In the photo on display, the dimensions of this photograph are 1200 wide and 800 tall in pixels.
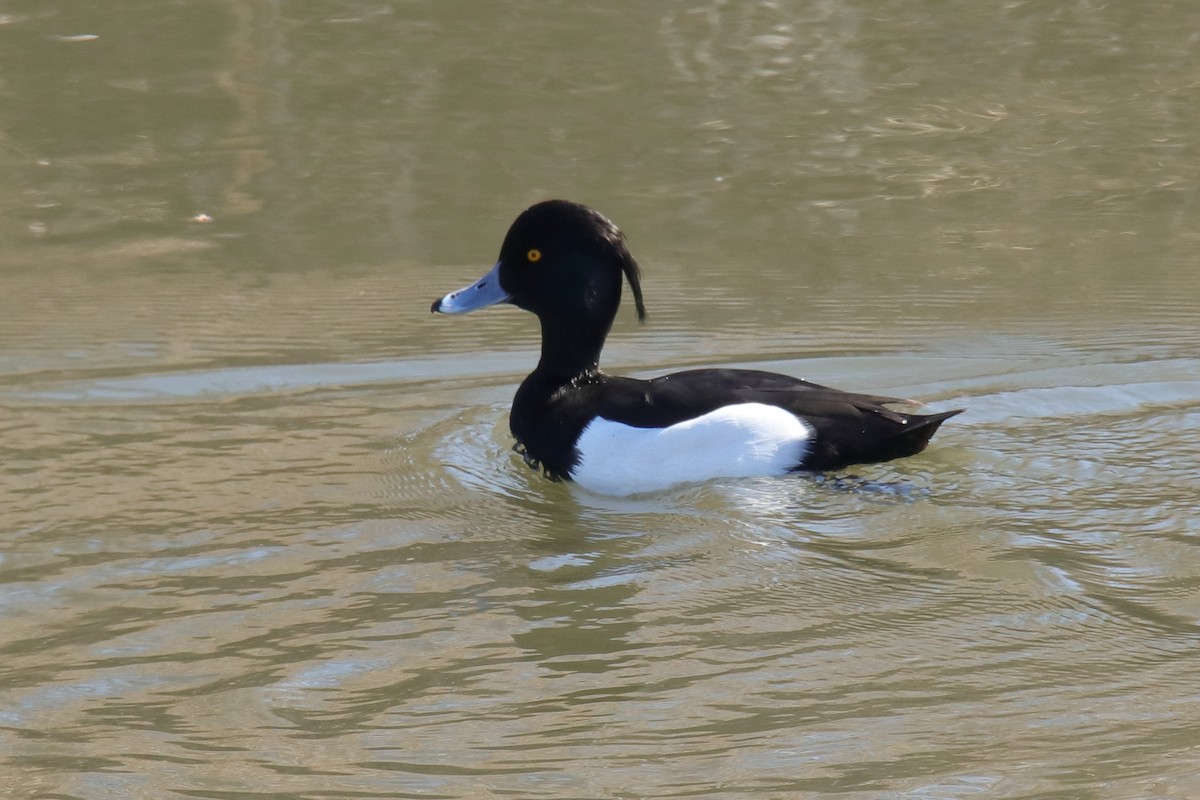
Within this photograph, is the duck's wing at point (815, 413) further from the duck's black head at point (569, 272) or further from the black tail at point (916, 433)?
the duck's black head at point (569, 272)

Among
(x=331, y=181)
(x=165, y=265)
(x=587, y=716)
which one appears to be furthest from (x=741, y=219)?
(x=587, y=716)

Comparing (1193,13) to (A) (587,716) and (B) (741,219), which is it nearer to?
(B) (741,219)

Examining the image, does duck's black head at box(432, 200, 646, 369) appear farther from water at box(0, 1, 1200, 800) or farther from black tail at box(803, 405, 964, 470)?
black tail at box(803, 405, 964, 470)

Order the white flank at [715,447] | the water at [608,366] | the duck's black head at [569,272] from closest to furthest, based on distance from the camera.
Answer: the water at [608,366]
the white flank at [715,447]
the duck's black head at [569,272]

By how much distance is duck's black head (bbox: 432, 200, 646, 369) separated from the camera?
20.1 ft

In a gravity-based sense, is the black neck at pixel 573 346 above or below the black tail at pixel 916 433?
above

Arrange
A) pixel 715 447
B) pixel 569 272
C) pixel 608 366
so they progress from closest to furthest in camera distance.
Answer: pixel 715 447
pixel 569 272
pixel 608 366

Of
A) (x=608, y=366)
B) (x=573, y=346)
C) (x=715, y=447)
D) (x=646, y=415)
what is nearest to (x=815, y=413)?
(x=715, y=447)

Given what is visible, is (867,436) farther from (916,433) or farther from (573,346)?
(573,346)

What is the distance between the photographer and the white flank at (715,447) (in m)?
5.71

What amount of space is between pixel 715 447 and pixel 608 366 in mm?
1629

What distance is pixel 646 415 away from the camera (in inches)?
228

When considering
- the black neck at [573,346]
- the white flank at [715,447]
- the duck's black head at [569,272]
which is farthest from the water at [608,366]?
the duck's black head at [569,272]

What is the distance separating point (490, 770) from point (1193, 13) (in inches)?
359
